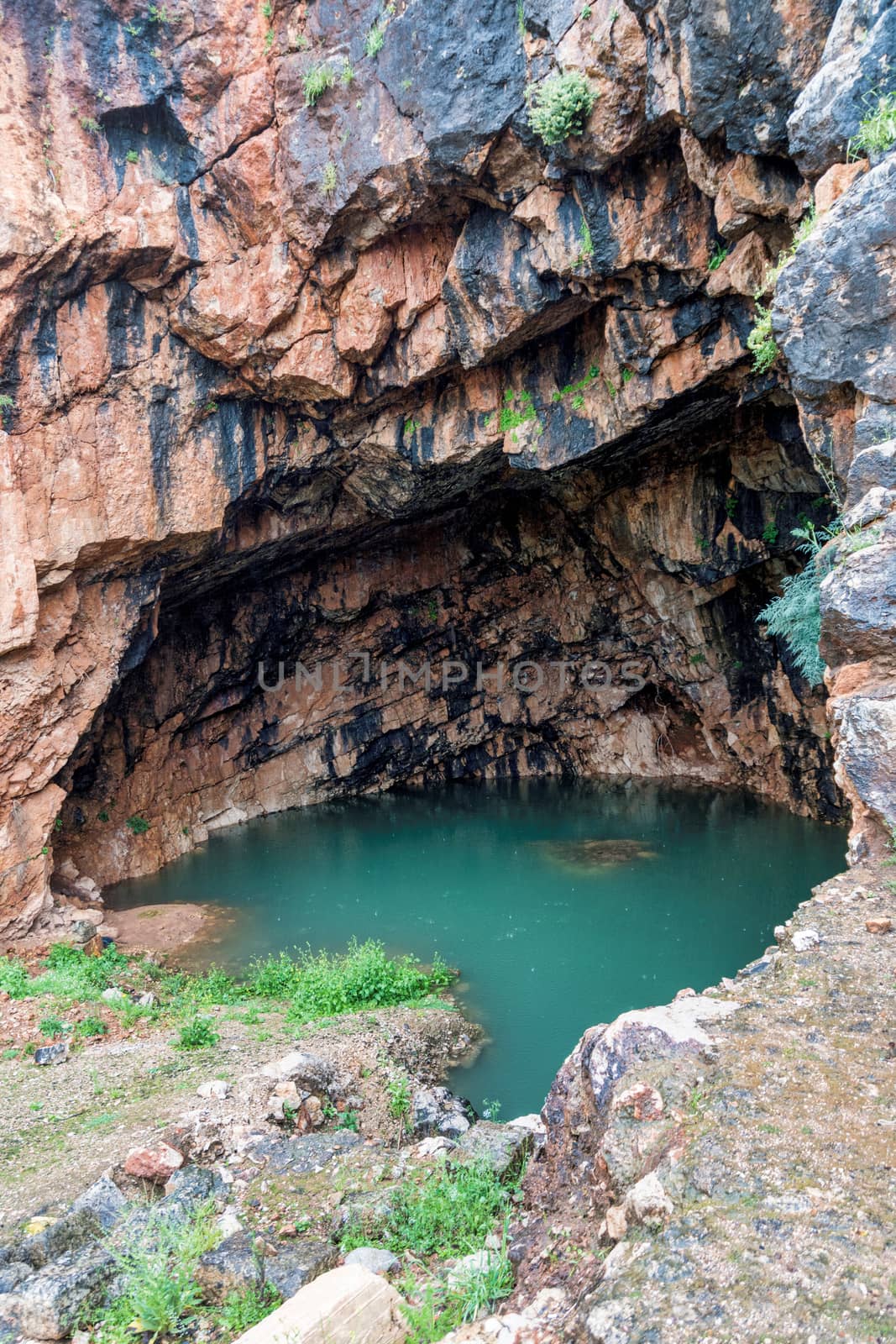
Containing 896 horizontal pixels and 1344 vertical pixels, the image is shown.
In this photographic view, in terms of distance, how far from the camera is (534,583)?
75.4 ft

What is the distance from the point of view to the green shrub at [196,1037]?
8703 mm

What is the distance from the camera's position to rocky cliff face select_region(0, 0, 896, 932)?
7.90m

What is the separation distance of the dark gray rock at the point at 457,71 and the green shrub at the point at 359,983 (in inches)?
448

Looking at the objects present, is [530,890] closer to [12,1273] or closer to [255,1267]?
[255,1267]

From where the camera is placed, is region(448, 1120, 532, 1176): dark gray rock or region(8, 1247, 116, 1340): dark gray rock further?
region(448, 1120, 532, 1176): dark gray rock

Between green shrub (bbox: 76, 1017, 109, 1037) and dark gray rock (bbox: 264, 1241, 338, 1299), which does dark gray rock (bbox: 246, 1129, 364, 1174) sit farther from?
green shrub (bbox: 76, 1017, 109, 1037)

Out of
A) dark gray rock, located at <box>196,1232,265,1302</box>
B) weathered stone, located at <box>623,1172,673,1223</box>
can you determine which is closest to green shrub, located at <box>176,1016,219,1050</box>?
dark gray rock, located at <box>196,1232,265,1302</box>

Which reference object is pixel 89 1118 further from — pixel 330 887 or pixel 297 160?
pixel 297 160

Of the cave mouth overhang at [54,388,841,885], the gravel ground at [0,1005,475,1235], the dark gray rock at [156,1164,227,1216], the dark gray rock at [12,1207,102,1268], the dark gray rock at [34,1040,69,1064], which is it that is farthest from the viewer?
the cave mouth overhang at [54,388,841,885]

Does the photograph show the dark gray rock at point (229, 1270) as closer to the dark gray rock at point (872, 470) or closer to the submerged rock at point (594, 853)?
the dark gray rock at point (872, 470)

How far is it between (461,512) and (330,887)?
10186 millimetres

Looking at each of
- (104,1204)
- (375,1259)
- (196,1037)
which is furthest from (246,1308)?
(196,1037)

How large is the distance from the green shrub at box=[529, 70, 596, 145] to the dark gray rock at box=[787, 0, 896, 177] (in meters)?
3.12

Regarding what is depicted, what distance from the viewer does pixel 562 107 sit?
932cm
